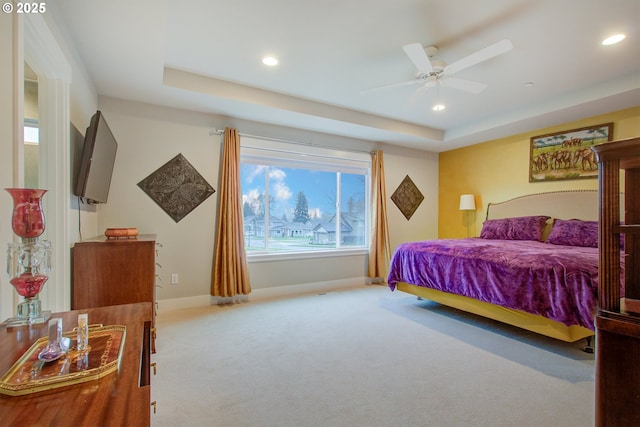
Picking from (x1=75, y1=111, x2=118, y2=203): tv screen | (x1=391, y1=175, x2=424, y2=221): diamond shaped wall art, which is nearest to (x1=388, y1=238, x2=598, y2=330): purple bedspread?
(x1=391, y1=175, x2=424, y2=221): diamond shaped wall art

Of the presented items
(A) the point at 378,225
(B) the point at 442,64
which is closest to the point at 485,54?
(B) the point at 442,64

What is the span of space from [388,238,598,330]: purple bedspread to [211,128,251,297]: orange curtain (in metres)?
2.07

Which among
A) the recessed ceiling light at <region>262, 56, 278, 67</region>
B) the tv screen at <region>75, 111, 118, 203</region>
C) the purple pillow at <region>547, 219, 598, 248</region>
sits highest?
the recessed ceiling light at <region>262, 56, 278, 67</region>

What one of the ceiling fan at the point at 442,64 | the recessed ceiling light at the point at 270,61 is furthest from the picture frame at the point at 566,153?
the recessed ceiling light at the point at 270,61

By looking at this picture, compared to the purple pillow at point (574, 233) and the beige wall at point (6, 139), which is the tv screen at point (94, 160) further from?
the purple pillow at point (574, 233)

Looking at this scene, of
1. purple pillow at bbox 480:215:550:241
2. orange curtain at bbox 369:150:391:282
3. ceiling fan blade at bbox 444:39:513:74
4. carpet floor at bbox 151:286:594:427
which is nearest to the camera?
carpet floor at bbox 151:286:594:427

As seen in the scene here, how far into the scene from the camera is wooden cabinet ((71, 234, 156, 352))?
2.19 meters

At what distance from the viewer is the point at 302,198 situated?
478cm

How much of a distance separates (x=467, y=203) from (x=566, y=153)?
1.47 metres

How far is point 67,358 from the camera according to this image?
847 mm

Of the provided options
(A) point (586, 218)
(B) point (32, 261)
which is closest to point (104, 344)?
(B) point (32, 261)

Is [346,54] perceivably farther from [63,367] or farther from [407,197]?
[407,197]

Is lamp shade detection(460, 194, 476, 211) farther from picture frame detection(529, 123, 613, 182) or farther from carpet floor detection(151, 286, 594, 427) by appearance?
carpet floor detection(151, 286, 594, 427)

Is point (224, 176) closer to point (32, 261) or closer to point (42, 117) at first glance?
point (42, 117)
